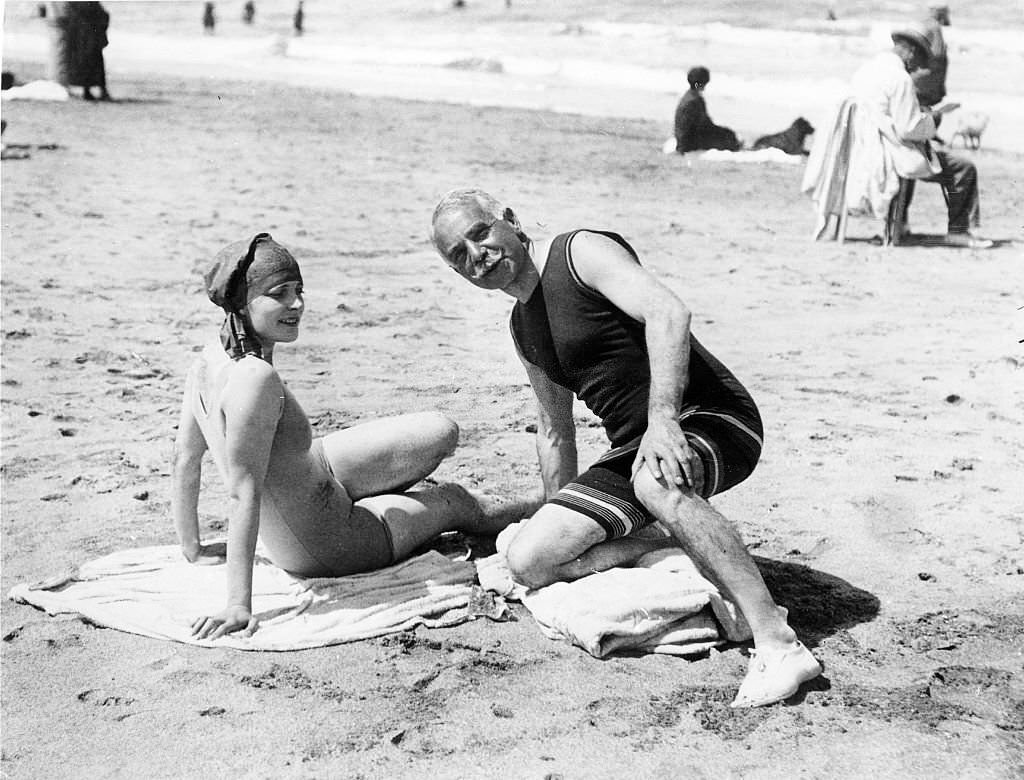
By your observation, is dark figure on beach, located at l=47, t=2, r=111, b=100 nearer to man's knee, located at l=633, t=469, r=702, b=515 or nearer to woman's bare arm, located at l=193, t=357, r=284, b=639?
woman's bare arm, located at l=193, t=357, r=284, b=639

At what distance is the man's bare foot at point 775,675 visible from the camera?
3.14 meters

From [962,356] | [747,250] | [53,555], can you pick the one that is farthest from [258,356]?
[747,250]

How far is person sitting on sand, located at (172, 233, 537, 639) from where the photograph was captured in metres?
3.46

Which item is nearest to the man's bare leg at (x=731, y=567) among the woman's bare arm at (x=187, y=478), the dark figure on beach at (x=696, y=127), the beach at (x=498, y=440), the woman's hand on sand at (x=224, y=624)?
the beach at (x=498, y=440)

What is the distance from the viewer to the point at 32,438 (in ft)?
16.9

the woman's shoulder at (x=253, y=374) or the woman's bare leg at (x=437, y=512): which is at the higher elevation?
the woman's shoulder at (x=253, y=374)

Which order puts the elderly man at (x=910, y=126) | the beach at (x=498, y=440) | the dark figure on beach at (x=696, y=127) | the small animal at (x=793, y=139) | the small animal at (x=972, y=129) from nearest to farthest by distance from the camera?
the beach at (x=498, y=440)
the elderly man at (x=910, y=126)
the dark figure on beach at (x=696, y=127)
the small animal at (x=793, y=139)
the small animal at (x=972, y=129)

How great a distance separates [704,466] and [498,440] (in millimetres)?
1858

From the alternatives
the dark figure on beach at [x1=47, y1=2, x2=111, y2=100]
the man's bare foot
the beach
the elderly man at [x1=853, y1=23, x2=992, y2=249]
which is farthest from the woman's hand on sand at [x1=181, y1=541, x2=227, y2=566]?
the dark figure on beach at [x1=47, y1=2, x2=111, y2=100]

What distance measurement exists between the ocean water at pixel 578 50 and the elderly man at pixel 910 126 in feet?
22.4

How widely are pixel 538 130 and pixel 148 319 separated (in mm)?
8667

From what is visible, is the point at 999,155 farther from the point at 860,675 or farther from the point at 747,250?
the point at 860,675

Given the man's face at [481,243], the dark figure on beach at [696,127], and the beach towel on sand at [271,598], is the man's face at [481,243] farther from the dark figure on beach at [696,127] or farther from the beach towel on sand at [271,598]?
the dark figure on beach at [696,127]

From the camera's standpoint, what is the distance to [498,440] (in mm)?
5195
